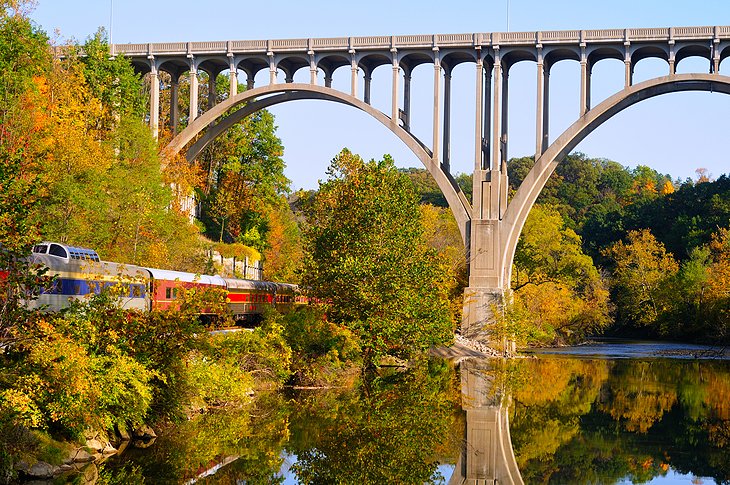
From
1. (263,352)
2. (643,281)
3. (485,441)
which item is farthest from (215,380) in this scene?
(643,281)

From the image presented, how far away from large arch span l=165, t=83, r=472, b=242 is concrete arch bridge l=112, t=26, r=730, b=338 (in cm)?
6

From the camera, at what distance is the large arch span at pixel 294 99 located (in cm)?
5041

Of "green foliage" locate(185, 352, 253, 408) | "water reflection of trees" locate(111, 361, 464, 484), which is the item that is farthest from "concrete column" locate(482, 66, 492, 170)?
"green foliage" locate(185, 352, 253, 408)

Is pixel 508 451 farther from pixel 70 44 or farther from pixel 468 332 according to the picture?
pixel 70 44

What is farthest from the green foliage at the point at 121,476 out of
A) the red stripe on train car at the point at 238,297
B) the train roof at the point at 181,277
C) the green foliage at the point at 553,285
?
the green foliage at the point at 553,285

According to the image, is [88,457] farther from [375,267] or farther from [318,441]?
[375,267]

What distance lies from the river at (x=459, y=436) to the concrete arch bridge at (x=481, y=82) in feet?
42.4

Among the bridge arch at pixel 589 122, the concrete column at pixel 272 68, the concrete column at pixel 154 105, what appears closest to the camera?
the bridge arch at pixel 589 122

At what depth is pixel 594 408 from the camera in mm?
30625

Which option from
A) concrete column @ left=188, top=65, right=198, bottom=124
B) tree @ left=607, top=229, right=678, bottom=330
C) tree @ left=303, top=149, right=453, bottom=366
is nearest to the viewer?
tree @ left=303, top=149, right=453, bottom=366

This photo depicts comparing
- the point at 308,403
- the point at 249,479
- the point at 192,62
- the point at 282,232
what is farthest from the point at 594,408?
the point at 282,232

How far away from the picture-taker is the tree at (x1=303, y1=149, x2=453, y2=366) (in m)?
36.3

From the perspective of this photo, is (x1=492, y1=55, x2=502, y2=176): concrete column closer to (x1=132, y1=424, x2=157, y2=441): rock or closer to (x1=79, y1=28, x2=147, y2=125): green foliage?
(x1=79, y1=28, x2=147, y2=125): green foliage

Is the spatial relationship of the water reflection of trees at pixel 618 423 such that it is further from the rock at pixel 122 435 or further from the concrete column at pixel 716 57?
the concrete column at pixel 716 57
